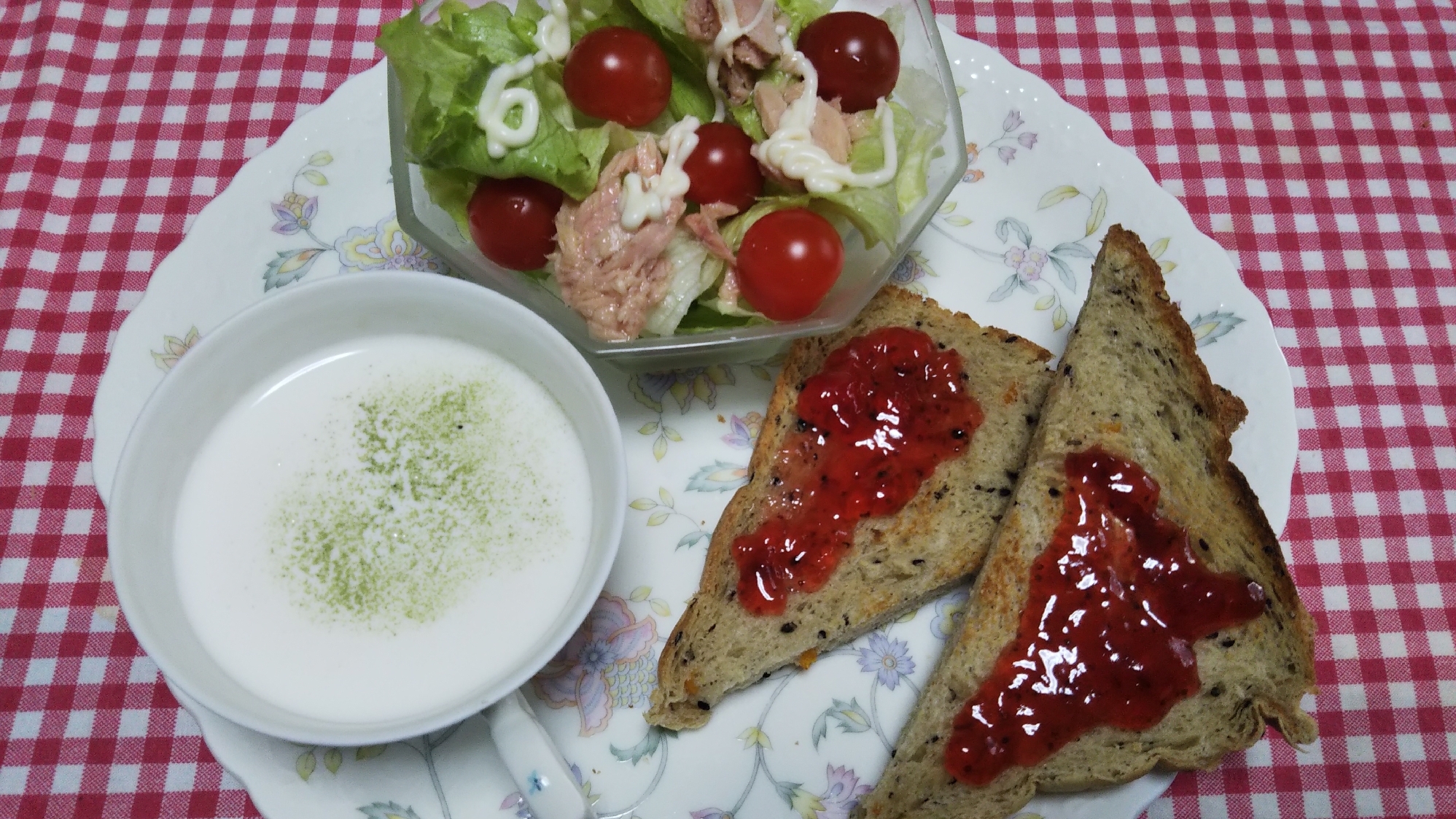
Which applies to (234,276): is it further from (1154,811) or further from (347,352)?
(1154,811)

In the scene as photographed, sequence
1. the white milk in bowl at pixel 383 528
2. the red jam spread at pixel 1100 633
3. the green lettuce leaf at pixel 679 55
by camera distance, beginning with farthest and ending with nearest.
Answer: the green lettuce leaf at pixel 679 55
the red jam spread at pixel 1100 633
the white milk in bowl at pixel 383 528

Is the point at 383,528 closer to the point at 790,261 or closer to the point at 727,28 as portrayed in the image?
the point at 790,261

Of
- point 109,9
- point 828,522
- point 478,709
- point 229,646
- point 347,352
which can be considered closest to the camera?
point 478,709

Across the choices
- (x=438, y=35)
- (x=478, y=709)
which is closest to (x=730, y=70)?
(x=438, y=35)

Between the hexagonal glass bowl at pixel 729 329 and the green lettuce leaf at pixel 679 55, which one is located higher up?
the green lettuce leaf at pixel 679 55

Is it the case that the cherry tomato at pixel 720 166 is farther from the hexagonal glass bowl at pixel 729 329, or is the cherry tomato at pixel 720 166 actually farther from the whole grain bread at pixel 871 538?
the whole grain bread at pixel 871 538

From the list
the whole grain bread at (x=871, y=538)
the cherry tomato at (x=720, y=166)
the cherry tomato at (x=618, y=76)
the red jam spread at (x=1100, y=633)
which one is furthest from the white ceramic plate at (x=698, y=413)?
the cherry tomato at (x=618, y=76)

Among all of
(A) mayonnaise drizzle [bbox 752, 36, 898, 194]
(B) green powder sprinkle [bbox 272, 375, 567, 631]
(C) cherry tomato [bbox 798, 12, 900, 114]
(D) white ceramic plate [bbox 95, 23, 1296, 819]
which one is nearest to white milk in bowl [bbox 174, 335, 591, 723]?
(B) green powder sprinkle [bbox 272, 375, 567, 631]
